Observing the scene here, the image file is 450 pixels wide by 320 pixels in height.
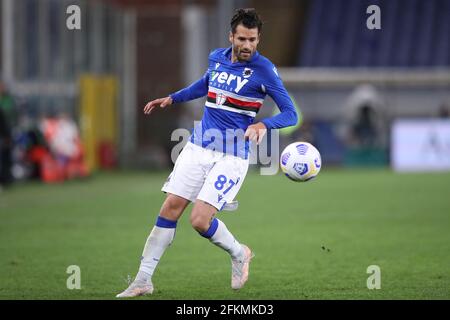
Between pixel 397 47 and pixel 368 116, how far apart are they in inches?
285

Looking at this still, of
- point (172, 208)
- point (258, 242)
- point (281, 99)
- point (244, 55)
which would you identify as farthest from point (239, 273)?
point (258, 242)

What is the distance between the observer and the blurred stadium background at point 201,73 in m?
23.8

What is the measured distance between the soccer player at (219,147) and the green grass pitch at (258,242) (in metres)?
0.55

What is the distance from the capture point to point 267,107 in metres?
30.1

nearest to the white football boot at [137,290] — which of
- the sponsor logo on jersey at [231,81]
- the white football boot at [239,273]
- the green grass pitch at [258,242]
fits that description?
the green grass pitch at [258,242]

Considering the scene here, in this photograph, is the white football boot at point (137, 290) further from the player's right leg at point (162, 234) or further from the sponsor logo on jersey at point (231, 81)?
the sponsor logo on jersey at point (231, 81)

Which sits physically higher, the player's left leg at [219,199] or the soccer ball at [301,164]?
the soccer ball at [301,164]

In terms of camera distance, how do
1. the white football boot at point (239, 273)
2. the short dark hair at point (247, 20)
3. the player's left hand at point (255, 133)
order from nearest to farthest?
1. the player's left hand at point (255, 133)
2. the short dark hair at point (247, 20)
3. the white football boot at point (239, 273)

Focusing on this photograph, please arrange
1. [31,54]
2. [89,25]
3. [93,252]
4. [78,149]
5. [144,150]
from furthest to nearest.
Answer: [144,150]
[89,25]
[31,54]
[78,149]
[93,252]

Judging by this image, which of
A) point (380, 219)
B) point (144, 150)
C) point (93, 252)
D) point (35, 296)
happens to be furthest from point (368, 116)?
point (35, 296)

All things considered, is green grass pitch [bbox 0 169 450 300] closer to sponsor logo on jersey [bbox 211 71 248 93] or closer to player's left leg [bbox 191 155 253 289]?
player's left leg [bbox 191 155 253 289]

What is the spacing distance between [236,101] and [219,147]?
1.41 ft

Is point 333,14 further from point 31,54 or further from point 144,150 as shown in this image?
point 31,54

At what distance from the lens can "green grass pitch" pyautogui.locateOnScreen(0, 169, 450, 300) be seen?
8625mm
